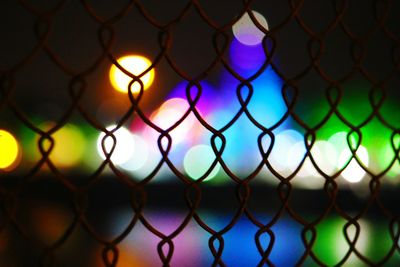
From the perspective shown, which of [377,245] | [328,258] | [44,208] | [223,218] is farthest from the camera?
[44,208]

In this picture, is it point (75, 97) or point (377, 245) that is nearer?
point (75, 97)

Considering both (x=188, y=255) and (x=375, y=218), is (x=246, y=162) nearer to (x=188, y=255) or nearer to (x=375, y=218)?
(x=375, y=218)

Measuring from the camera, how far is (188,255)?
5.68 m

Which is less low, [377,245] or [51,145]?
[377,245]

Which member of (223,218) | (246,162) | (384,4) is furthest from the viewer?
(246,162)

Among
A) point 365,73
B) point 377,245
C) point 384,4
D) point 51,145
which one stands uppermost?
point 377,245

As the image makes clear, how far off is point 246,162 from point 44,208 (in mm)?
6011

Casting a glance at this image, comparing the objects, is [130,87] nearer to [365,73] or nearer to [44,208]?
[365,73]

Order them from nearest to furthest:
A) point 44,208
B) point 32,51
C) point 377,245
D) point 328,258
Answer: point 32,51 < point 328,258 < point 377,245 < point 44,208

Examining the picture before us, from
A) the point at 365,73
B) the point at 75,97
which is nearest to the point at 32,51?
the point at 75,97

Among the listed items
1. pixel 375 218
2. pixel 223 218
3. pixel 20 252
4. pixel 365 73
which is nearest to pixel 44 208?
pixel 223 218

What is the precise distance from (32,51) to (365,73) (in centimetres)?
79

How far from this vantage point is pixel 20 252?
5480 mm

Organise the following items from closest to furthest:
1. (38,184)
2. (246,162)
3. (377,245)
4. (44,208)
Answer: (377,245)
(44,208)
(38,184)
(246,162)
